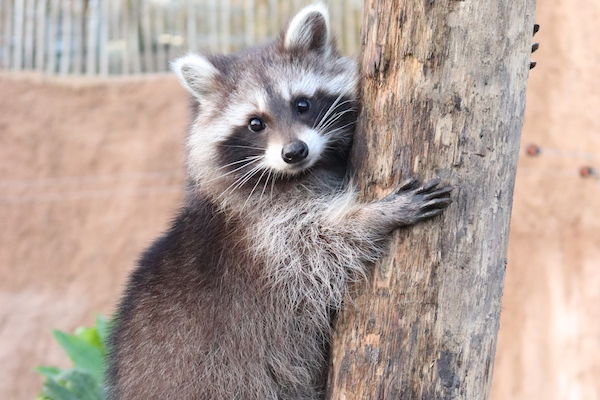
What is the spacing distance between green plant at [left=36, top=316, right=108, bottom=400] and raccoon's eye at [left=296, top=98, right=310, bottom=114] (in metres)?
1.87

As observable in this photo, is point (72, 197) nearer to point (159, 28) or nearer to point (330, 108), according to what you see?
point (159, 28)

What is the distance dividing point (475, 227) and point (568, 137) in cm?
477

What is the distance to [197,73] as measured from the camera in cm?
357

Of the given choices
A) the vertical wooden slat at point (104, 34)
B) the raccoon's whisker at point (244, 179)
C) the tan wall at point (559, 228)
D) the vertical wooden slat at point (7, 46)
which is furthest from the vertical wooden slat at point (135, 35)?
the raccoon's whisker at point (244, 179)

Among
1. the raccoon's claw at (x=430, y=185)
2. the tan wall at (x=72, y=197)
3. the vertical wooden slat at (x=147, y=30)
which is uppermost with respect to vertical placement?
the raccoon's claw at (x=430, y=185)

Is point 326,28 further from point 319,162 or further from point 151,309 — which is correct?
point 151,309

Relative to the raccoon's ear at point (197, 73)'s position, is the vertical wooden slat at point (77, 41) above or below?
below

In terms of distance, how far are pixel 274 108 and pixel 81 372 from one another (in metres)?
2.38

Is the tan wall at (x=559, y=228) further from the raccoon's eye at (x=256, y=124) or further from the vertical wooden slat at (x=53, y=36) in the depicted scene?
the vertical wooden slat at (x=53, y=36)

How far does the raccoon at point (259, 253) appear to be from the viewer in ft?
10.5

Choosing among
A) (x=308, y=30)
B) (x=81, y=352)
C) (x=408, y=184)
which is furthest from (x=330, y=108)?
(x=81, y=352)

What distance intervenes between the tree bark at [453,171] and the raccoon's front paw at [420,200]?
1.4 inches

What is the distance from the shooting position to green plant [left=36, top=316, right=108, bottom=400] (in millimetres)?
4742

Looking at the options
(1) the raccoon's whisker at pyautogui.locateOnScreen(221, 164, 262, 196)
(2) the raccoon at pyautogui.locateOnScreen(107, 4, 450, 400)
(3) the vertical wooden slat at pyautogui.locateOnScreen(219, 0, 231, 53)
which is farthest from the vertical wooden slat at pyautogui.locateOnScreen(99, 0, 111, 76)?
(1) the raccoon's whisker at pyautogui.locateOnScreen(221, 164, 262, 196)
